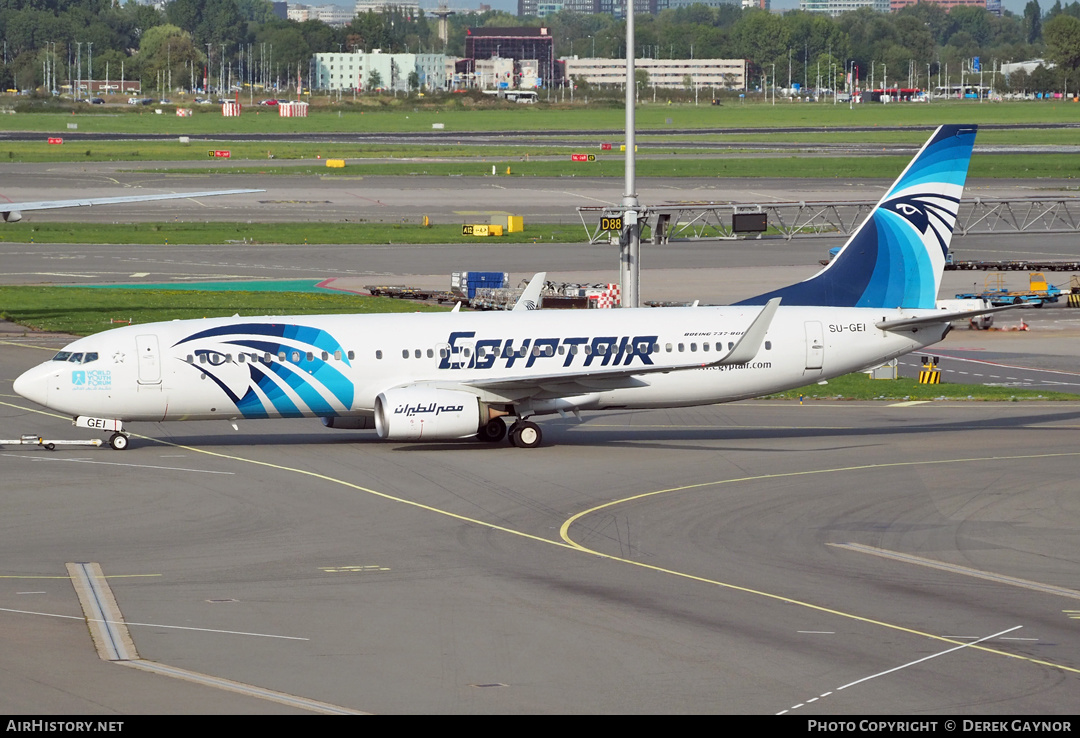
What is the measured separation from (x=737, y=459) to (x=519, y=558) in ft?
42.9

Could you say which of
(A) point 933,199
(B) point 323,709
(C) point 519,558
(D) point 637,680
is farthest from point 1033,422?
(B) point 323,709

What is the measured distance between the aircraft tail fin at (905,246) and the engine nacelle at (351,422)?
43.8 feet

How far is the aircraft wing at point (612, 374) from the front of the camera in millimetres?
40625

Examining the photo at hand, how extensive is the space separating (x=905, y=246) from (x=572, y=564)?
22.7 m

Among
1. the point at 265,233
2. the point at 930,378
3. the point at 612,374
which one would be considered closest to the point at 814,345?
the point at 612,374

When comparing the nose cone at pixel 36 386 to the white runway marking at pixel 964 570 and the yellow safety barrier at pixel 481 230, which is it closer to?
the white runway marking at pixel 964 570

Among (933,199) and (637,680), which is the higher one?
(933,199)

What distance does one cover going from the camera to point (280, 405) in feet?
140

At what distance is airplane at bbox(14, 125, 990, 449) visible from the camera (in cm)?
4212

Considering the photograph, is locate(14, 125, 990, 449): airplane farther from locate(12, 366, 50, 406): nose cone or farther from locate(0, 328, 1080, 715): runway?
locate(0, 328, 1080, 715): runway

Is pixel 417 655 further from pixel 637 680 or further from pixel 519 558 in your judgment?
pixel 519 558

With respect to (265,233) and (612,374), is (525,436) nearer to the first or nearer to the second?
(612,374)

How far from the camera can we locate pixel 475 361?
1708 inches

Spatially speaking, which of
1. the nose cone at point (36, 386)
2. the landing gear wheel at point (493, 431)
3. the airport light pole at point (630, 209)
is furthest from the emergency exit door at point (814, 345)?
the nose cone at point (36, 386)
